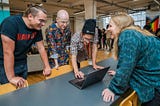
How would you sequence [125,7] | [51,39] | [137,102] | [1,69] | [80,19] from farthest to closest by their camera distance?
1. [80,19]
2. [125,7]
3. [51,39]
4. [1,69]
5. [137,102]

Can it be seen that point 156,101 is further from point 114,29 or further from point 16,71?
point 16,71

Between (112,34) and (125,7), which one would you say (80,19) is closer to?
(125,7)

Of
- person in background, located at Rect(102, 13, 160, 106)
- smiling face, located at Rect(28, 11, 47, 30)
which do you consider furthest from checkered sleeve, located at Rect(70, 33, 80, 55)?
person in background, located at Rect(102, 13, 160, 106)

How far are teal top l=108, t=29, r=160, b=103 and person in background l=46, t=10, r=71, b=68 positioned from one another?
1.16m

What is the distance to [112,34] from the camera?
3.79ft

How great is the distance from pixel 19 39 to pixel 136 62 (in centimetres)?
107

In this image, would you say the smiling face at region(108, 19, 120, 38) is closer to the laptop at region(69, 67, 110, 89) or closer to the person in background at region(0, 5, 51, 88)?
the laptop at region(69, 67, 110, 89)

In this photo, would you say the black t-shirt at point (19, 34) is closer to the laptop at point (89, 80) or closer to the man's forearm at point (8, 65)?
the man's forearm at point (8, 65)

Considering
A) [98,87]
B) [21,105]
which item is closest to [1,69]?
[21,105]

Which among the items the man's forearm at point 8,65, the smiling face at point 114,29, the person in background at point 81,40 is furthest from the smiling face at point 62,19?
the smiling face at point 114,29

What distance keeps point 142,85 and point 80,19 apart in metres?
15.3

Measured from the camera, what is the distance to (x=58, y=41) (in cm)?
217

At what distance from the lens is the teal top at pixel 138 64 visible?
38.0 inches

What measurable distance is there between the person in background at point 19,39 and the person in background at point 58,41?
0.34 m
